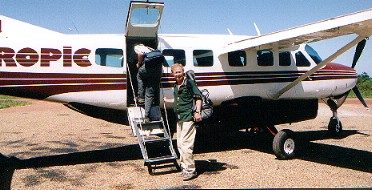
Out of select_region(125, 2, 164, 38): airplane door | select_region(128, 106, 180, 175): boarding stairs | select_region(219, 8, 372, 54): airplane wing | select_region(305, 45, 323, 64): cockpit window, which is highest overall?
select_region(125, 2, 164, 38): airplane door

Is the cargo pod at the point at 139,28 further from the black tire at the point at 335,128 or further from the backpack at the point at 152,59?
the black tire at the point at 335,128

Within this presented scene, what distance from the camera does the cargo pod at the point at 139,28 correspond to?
7781mm

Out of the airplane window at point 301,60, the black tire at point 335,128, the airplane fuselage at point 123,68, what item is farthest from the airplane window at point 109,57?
the black tire at point 335,128

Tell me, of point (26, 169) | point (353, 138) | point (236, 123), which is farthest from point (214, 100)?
point (353, 138)

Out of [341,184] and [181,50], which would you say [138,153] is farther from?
[341,184]

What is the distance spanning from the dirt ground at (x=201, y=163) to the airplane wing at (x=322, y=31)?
10.1ft

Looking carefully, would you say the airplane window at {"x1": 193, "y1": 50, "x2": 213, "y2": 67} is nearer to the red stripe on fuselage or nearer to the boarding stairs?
the red stripe on fuselage

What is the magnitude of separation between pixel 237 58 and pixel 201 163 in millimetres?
3199

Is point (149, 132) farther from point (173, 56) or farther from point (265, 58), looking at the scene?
point (265, 58)

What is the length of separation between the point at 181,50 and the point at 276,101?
11.0 feet

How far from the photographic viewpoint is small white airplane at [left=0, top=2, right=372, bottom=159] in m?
7.62

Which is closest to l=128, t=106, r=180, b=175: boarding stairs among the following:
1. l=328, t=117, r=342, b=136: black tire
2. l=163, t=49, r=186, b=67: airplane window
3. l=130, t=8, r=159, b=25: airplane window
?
l=163, t=49, r=186, b=67: airplane window

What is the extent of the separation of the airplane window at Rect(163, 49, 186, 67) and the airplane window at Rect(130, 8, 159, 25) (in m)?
1.00

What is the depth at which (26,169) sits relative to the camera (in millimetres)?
7887
